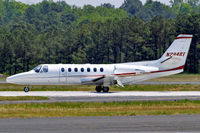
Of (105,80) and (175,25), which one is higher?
(175,25)

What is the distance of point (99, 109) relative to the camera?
30.5m

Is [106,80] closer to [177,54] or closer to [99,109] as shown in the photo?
[177,54]

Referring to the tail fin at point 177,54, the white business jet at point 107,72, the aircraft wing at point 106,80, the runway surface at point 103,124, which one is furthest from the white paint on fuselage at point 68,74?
the runway surface at point 103,124

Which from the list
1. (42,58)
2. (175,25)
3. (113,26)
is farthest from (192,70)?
(42,58)

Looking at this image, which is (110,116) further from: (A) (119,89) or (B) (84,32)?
(B) (84,32)

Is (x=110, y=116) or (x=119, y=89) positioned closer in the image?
(x=110, y=116)

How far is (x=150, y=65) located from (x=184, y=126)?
76.1ft

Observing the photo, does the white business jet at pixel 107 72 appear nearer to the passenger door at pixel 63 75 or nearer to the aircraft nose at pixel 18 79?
the passenger door at pixel 63 75

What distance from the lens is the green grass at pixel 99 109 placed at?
92.2 ft

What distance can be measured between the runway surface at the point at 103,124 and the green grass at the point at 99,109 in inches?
74.4

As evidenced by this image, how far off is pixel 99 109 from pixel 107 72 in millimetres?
15596

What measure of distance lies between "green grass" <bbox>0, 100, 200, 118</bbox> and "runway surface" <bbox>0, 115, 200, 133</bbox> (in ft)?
6.20

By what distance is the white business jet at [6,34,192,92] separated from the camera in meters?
44.6

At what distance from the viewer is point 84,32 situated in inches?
3900
